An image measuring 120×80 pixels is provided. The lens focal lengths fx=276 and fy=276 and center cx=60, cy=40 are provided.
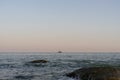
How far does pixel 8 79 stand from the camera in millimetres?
32375

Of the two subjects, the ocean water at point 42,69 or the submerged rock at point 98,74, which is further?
the ocean water at point 42,69

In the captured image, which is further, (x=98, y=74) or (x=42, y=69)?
(x=42, y=69)

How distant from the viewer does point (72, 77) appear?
105 feet

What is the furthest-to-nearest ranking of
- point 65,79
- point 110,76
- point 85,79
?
point 65,79 < point 85,79 < point 110,76

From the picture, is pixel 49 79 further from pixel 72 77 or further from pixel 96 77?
pixel 96 77

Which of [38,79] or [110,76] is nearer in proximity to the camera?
[110,76]

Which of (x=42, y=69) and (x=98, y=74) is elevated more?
(x=98, y=74)

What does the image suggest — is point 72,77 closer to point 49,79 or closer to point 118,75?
point 49,79

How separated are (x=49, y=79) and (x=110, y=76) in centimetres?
800

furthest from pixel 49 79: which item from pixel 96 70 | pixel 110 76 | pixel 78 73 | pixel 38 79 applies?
pixel 110 76

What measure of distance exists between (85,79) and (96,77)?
1.67 metres

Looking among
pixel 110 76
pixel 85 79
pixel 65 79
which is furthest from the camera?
pixel 65 79

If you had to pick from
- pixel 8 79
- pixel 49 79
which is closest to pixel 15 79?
pixel 8 79

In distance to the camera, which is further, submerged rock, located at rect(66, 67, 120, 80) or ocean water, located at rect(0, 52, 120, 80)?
ocean water, located at rect(0, 52, 120, 80)
